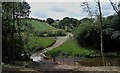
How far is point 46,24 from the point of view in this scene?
4838 centimetres

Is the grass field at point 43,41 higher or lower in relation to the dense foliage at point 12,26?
lower

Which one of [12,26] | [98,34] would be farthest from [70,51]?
[12,26]

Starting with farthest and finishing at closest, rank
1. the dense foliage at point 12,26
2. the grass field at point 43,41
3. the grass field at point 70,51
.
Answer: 1. the grass field at point 43,41
2. the grass field at point 70,51
3. the dense foliage at point 12,26

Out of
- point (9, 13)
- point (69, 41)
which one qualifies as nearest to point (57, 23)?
point (69, 41)

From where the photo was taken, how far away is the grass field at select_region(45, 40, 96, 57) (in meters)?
32.6

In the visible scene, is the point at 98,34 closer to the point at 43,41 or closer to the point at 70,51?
the point at 70,51

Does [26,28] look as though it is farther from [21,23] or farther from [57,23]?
[57,23]

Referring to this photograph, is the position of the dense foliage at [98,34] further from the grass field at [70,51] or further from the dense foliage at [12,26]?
the dense foliage at [12,26]

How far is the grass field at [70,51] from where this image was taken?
3261 centimetres

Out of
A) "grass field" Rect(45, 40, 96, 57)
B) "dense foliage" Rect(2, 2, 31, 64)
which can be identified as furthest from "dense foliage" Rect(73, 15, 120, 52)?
"dense foliage" Rect(2, 2, 31, 64)

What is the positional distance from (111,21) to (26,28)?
8.87 meters

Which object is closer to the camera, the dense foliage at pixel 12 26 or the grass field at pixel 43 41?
the dense foliage at pixel 12 26

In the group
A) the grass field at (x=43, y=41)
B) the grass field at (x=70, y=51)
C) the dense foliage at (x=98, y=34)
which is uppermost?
the dense foliage at (x=98, y=34)

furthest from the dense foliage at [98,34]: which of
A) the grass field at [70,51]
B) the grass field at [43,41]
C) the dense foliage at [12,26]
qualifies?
the dense foliage at [12,26]
